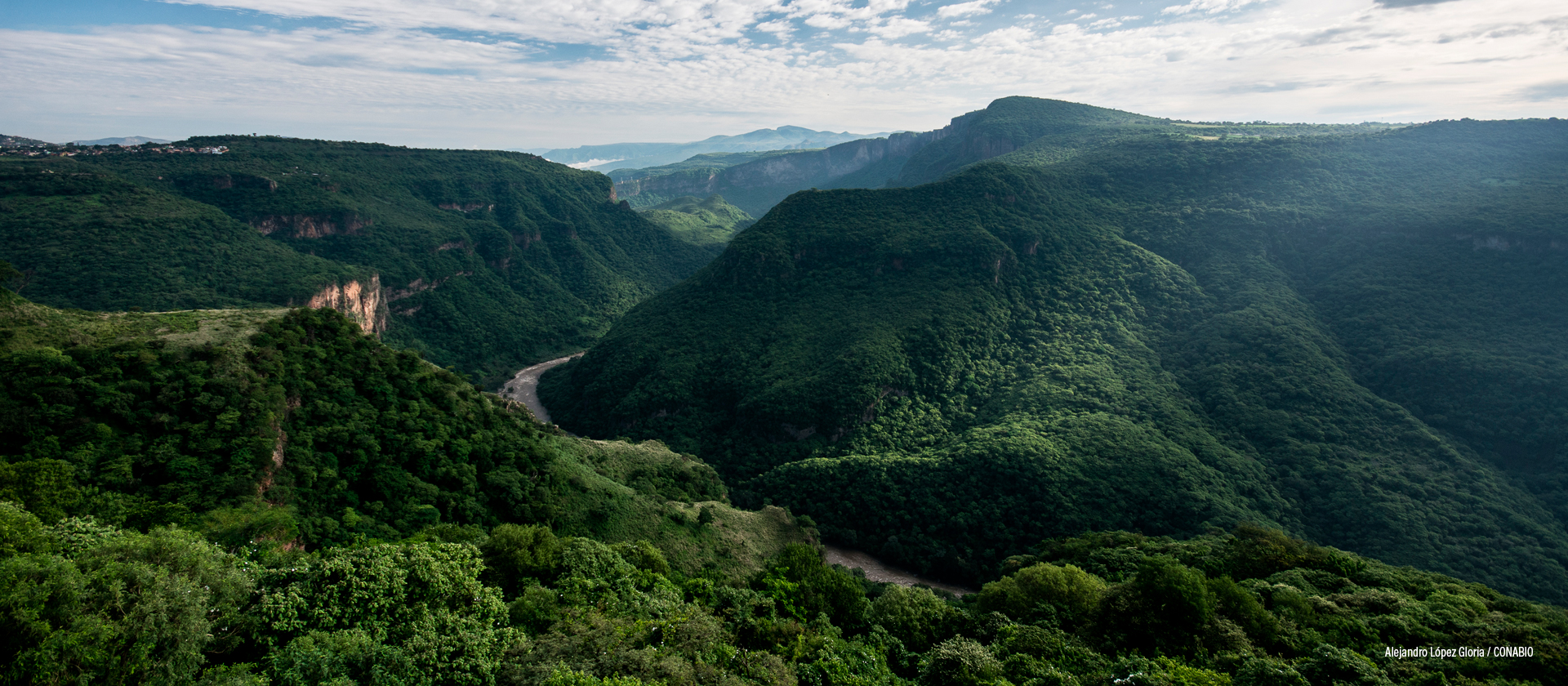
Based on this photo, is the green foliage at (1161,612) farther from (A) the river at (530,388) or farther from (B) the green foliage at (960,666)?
(A) the river at (530,388)

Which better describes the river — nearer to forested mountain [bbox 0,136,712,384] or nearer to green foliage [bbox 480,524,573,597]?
forested mountain [bbox 0,136,712,384]

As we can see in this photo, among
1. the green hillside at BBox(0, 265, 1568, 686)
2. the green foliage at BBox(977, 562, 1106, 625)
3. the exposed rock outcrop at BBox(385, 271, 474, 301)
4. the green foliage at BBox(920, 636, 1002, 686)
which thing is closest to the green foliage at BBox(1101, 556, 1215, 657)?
the green hillside at BBox(0, 265, 1568, 686)

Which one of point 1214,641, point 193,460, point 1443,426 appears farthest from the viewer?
point 1443,426

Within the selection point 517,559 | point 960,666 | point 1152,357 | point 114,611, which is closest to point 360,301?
point 517,559

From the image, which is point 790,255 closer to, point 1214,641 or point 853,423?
point 853,423

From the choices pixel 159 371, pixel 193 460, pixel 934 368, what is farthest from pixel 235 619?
pixel 934 368
